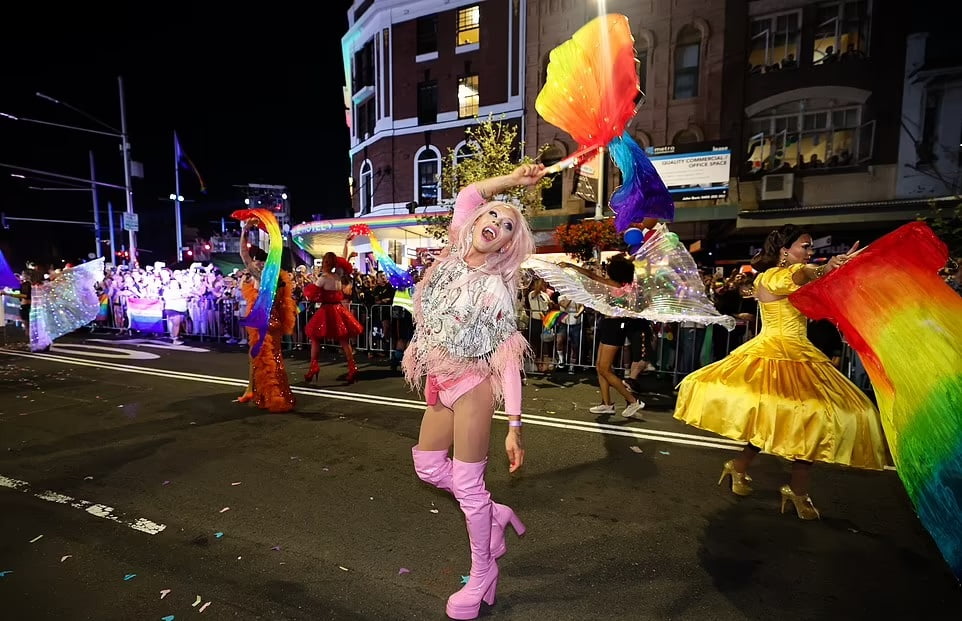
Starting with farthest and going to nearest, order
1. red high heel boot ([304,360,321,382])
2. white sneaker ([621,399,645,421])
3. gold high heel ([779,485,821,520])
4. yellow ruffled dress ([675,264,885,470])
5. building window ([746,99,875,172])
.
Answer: building window ([746,99,875,172])
red high heel boot ([304,360,321,382])
white sneaker ([621,399,645,421])
gold high heel ([779,485,821,520])
yellow ruffled dress ([675,264,885,470])

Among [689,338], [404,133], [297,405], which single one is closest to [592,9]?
[404,133]

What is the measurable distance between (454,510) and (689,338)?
19.0 ft

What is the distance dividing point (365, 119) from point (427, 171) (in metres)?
5.78

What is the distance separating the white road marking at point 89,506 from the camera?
3.49 metres

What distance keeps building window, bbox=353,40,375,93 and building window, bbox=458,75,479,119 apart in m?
5.62

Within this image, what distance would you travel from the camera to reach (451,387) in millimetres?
2615

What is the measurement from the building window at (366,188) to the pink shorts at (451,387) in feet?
77.7

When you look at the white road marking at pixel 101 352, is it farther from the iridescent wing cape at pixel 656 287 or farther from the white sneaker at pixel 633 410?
the white sneaker at pixel 633 410

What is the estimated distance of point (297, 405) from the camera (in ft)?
21.9

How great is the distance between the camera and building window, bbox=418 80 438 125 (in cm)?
2331

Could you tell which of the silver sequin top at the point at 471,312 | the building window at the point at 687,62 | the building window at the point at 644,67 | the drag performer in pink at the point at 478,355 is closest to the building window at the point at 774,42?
the building window at the point at 687,62

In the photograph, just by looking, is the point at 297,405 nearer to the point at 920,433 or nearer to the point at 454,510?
the point at 454,510

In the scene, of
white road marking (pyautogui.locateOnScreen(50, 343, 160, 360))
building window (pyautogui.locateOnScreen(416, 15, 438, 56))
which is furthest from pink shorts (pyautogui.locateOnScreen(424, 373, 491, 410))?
building window (pyautogui.locateOnScreen(416, 15, 438, 56))

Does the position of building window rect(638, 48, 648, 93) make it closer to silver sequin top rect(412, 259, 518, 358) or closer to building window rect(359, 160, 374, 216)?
building window rect(359, 160, 374, 216)
